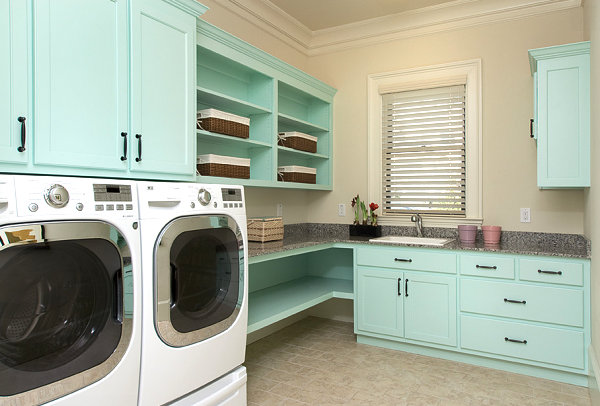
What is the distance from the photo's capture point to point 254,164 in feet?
11.1

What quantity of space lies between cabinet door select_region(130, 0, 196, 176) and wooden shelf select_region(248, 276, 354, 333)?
3.42ft

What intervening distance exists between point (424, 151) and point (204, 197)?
8.09 ft

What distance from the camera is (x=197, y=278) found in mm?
1910

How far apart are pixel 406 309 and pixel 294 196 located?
4.94 ft

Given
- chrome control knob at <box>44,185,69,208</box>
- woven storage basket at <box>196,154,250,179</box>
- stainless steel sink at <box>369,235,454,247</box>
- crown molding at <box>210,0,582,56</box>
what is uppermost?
crown molding at <box>210,0,582,56</box>

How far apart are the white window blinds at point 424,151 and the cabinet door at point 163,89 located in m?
2.10

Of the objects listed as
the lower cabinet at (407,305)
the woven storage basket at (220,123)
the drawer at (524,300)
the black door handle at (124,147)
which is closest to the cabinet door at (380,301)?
the lower cabinet at (407,305)

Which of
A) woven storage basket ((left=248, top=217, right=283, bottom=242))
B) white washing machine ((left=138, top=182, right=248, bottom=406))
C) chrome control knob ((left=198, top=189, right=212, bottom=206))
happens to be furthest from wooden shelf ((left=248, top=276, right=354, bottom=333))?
chrome control knob ((left=198, top=189, right=212, bottom=206))

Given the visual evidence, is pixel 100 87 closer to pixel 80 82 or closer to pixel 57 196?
pixel 80 82

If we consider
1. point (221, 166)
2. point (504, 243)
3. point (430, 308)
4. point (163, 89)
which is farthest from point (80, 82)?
point (504, 243)

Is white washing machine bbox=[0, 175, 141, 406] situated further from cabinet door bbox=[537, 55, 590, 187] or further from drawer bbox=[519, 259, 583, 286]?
cabinet door bbox=[537, 55, 590, 187]

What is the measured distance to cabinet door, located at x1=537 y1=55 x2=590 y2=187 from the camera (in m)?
2.78

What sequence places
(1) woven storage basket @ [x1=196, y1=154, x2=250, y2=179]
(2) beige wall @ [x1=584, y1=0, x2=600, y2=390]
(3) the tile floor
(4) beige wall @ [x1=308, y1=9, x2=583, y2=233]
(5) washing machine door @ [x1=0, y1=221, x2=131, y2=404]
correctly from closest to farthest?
1. (5) washing machine door @ [x1=0, y1=221, x2=131, y2=404]
2. (2) beige wall @ [x1=584, y1=0, x2=600, y2=390]
3. (3) the tile floor
4. (1) woven storage basket @ [x1=196, y1=154, x2=250, y2=179]
5. (4) beige wall @ [x1=308, y1=9, x2=583, y2=233]

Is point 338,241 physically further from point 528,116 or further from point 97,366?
point 97,366
